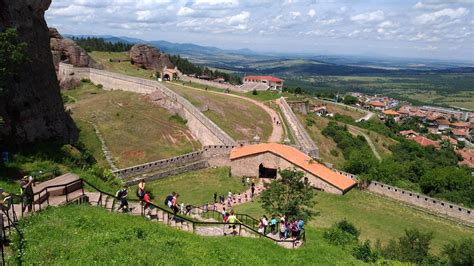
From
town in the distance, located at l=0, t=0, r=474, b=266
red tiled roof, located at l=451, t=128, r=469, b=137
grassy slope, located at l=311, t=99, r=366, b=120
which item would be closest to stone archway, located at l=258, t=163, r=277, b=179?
town in the distance, located at l=0, t=0, r=474, b=266

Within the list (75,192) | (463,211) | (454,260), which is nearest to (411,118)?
(463,211)

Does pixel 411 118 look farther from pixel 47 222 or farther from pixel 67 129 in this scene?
pixel 47 222

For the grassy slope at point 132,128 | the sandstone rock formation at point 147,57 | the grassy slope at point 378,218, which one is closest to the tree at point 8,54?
the grassy slope at point 132,128

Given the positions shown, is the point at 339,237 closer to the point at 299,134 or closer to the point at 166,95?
the point at 299,134

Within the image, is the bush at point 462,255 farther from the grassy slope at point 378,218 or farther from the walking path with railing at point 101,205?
the walking path with railing at point 101,205

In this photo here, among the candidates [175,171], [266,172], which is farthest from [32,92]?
[266,172]

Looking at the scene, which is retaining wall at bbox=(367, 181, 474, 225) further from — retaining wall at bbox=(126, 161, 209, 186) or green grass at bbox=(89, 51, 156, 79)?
green grass at bbox=(89, 51, 156, 79)
